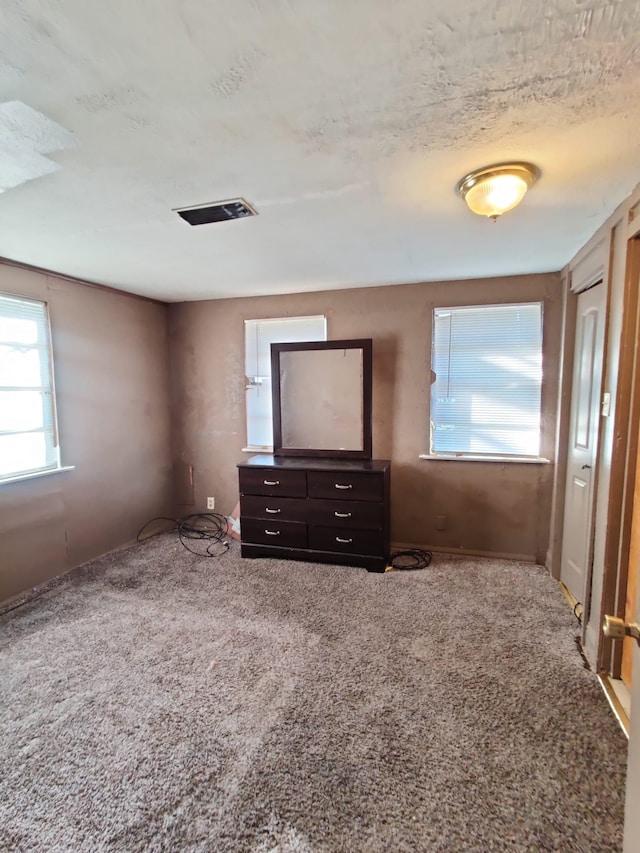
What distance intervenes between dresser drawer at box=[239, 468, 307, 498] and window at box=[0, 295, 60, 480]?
1468 mm

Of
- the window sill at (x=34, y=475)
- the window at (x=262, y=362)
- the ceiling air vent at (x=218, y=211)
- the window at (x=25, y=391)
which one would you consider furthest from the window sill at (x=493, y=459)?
the window at (x=25, y=391)

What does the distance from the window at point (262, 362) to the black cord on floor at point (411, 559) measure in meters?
1.56

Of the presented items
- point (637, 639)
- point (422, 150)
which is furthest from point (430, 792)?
point (422, 150)

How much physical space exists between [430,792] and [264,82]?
236cm

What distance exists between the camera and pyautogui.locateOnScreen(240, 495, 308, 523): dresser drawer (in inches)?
131

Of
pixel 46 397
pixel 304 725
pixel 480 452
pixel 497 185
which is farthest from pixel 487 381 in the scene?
pixel 46 397

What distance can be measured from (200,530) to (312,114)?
373cm

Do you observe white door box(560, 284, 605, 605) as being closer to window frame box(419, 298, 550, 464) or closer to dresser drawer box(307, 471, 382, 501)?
window frame box(419, 298, 550, 464)

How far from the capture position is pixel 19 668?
81.6 inches

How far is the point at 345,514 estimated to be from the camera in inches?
126

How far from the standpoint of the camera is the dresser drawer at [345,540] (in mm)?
3168

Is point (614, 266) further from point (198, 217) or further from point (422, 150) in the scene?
point (198, 217)

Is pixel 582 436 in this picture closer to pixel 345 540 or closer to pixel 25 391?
pixel 345 540

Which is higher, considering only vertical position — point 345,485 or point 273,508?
point 345,485
